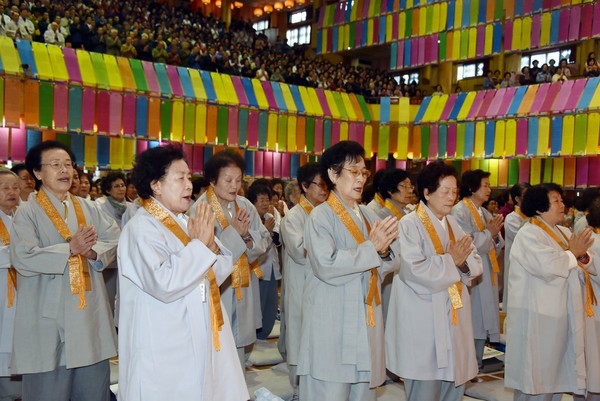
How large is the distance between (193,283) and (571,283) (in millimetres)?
2385

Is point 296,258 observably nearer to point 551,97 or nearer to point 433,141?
point 551,97

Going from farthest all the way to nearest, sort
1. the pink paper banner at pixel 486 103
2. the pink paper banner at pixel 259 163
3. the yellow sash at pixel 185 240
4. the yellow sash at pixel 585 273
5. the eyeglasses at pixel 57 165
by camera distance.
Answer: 1. the pink paper banner at pixel 486 103
2. the pink paper banner at pixel 259 163
3. the yellow sash at pixel 585 273
4. the eyeglasses at pixel 57 165
5. the yellow sash at pixel 185 240

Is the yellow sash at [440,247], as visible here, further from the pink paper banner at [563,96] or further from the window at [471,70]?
the window at [471,70]

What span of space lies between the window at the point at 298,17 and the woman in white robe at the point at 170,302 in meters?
19.7

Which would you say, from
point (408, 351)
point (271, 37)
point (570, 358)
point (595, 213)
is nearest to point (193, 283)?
point (408, 351)

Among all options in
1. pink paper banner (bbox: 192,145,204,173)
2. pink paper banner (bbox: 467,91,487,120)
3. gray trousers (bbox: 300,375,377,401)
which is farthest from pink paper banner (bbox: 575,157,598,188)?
gray trousers (bbox: 300,375,377,401)

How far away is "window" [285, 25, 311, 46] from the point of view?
2116 cm

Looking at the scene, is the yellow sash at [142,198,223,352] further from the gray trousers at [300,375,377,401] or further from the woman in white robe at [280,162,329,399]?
the woman in white robe at [280,162,329,399]

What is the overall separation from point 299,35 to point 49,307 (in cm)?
1956

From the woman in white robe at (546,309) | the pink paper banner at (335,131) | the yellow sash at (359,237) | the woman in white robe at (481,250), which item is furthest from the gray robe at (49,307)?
the pink paper banner at (335,131)

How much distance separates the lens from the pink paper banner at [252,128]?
12.0 meters

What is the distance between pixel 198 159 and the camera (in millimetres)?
11594

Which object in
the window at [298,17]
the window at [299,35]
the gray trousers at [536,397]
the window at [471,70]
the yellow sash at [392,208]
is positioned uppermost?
the window at [298,17]

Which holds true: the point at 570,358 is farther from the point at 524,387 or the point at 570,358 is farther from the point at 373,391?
the point at 373,391
